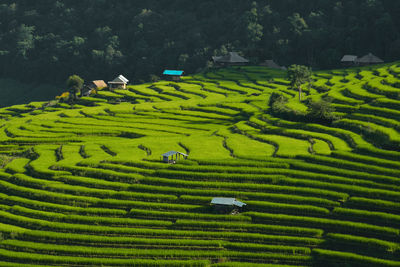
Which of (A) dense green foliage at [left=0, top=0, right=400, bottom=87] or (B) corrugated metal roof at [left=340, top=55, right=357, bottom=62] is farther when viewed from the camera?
(A) dense green foliage at [left=0, top=0, right=400, bottom=87]

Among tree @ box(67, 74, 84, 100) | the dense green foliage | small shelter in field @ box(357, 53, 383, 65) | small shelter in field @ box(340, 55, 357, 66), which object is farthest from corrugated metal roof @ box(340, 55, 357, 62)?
tree @ box(67, 74, 84, 100)

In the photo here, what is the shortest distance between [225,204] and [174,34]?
414ft

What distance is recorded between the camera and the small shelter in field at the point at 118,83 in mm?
127875

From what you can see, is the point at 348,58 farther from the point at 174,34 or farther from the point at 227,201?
the point at 227,201

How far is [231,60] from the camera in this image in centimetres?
14462

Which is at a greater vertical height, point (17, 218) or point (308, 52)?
point (308, 52)

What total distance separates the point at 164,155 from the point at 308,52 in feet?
309

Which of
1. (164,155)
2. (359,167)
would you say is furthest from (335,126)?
(164,155)

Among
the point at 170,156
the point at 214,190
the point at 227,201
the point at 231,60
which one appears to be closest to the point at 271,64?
the point at 231,60

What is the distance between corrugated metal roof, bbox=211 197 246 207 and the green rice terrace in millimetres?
1020

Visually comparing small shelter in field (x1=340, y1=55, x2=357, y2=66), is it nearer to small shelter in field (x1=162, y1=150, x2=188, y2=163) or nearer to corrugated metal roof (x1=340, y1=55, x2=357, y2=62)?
corrugated metal roof (x1=340, y1=55, x2=357, y2=62)

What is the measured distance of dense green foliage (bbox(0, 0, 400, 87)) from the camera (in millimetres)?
146125

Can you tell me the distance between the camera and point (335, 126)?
72.8 metres

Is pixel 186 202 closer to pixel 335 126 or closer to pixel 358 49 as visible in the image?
pixel 335 126
